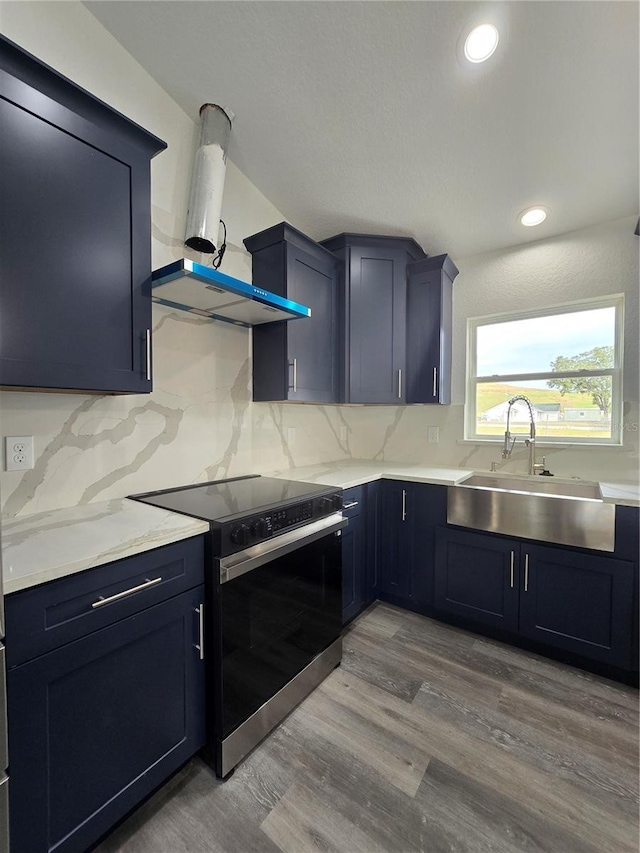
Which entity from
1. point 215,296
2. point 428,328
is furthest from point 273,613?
point 428,328

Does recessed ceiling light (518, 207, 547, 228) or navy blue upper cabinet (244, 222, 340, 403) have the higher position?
recessed ceiling light (518, 207, 547, 228)

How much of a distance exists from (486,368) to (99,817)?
3.03 meters

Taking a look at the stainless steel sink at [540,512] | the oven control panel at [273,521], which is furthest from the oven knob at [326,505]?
the stainless steel sink at [540,512]

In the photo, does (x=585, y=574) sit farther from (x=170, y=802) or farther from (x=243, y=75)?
(x=243, y=75)

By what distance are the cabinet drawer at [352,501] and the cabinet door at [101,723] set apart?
3.34ft

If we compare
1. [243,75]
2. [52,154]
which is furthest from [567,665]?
[243,75]

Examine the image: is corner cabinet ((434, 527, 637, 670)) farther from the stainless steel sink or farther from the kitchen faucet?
the kitchen faucet

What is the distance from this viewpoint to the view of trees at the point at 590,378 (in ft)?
7.77

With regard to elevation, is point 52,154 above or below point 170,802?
above

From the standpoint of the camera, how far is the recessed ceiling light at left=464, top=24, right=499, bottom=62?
1489 millimetres

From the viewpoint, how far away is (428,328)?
265cm

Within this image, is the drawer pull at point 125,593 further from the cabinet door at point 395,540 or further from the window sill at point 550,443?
the window sill at point 550,443

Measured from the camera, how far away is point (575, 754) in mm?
1436

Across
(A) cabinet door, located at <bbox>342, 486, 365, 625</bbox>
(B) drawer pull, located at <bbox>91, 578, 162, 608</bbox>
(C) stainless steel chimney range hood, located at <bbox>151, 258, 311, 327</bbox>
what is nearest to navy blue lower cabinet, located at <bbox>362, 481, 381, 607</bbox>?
(A) cabinet door, located at <bbox>342, 486, 365, 625</bbox>
